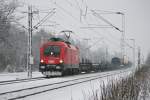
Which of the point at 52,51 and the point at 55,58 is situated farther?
the point at 52,51

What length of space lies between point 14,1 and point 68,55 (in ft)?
81.1

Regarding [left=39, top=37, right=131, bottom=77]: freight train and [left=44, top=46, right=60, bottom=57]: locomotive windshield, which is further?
[left=44, top=46, right=60, bottom=57]: locomotive windshield

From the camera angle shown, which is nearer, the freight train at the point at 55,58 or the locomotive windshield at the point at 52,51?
the freight train at the point at 55,58

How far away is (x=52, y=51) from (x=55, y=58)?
2.49 ft

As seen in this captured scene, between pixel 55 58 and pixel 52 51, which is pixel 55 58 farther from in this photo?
pixel 52 51

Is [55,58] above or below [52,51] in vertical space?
below

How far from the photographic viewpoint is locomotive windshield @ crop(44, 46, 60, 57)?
30.7 meters

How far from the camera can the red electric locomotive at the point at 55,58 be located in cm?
2973

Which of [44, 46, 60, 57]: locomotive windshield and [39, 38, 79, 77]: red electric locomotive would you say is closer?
[39, 38, 79, 77]: red electric locomotive

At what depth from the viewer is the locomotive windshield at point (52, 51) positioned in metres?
30.7

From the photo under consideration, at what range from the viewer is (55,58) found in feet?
100

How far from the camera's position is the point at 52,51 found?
30.8 meters

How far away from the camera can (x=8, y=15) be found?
4850 cm

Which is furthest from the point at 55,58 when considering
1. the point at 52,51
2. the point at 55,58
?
the point at 52,51
